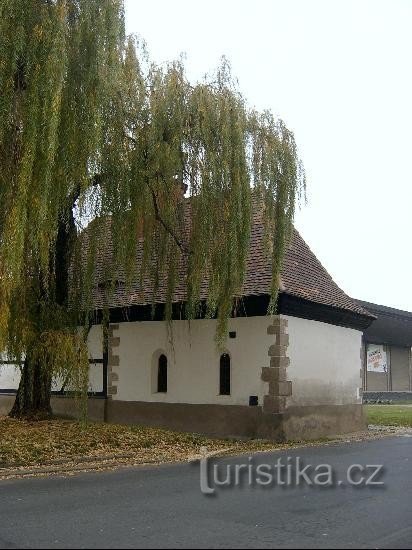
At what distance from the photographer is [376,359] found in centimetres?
3956

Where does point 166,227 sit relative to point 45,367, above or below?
above

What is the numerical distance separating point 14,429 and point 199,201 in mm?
6377

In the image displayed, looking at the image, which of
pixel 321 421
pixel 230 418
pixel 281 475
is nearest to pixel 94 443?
pixel 230 418

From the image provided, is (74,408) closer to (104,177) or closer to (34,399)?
(34,399)

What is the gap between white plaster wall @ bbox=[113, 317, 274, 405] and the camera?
16312 mm

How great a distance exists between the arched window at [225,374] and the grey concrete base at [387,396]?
69.4 feet

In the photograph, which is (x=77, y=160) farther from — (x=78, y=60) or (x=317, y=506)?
(x=317, y=506)

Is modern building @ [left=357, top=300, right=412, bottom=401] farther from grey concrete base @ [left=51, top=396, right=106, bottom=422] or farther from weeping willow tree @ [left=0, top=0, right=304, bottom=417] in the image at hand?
weeping willow tree @ [left=0, top=0, right=304, bottom=417]

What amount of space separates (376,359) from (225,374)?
977 inches

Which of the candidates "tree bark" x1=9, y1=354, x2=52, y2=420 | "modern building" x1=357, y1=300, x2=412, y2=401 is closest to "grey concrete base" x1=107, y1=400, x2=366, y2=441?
"tree bark" x1=9, y1=354, x2=52, y2=420

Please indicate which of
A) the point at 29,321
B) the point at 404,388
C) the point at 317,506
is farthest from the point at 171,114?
the point at 404,388

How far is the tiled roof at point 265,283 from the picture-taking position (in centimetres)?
1612

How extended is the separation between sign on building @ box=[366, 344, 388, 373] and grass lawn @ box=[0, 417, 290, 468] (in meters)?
25.2

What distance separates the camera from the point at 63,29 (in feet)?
36.3
